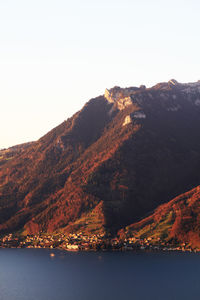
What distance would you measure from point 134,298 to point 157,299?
968cm

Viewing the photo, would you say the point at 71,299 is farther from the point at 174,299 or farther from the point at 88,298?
the point at 174,299

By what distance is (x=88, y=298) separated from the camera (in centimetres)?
19988

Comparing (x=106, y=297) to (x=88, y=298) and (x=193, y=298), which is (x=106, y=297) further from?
(x=193, y=298)

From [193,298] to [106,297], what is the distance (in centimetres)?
3639

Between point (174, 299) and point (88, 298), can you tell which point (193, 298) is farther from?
point (88, 298)

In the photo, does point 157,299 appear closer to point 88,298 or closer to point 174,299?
point 174,299

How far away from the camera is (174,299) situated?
191625mm

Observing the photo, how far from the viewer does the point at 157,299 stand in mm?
193000

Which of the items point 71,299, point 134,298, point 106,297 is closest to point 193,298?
point 134,298

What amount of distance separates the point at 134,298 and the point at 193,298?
79.4 ft

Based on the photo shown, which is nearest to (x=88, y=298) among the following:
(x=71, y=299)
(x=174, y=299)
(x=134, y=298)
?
(x=71, y=299)

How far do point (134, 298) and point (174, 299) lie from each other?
1659cm

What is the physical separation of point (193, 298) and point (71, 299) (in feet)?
168

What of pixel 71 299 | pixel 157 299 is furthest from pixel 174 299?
pixel 71 299
